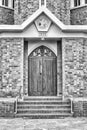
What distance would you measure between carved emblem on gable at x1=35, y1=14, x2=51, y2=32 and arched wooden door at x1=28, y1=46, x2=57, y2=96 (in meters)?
1.49

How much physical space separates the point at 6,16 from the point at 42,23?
13.1ft

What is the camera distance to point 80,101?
822 cm

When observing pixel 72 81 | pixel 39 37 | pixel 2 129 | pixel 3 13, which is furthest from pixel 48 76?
pixel 3 13

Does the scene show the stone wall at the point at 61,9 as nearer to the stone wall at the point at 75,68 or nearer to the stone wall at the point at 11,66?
the stone wall at the point at 75,68

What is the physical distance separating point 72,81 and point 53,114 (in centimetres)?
197

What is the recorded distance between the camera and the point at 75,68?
9.34 metres

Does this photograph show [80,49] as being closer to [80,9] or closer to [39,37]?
[39,37]

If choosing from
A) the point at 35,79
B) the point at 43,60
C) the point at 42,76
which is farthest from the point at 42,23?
the point at 35,79

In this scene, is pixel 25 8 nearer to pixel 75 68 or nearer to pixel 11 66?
pixel 11 66

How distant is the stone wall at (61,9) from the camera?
11.7 meters

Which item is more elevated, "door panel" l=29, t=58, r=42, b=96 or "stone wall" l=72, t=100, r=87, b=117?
"door panel" l=29, t=58, r=42, b=96

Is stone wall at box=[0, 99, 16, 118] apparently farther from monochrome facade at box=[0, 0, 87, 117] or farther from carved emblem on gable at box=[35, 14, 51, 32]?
carved emblem on gable at box=[35, 14, 51, 32]

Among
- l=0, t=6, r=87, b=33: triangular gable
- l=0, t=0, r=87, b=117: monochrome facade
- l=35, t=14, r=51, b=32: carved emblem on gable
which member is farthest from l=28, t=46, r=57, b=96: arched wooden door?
l=0, t=6, r=87, b=33: triangular gable

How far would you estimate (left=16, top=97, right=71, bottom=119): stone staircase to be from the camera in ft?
26.6
